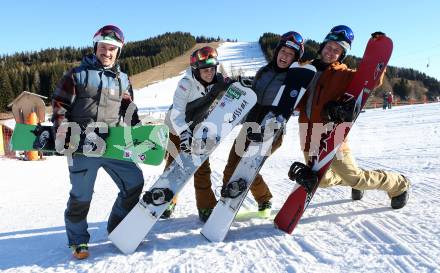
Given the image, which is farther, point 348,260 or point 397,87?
point 397,87

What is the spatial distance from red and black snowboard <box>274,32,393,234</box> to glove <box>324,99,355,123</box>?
0.12 meters

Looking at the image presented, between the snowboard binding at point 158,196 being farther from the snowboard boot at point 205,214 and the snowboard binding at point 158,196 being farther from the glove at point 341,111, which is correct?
the glove at point 341,111

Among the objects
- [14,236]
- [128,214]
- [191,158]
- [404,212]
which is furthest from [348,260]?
[14,236]

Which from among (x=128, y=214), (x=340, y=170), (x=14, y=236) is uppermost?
(x=340, y=170)

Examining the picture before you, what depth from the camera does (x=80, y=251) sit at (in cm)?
323

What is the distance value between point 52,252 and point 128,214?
0.76m

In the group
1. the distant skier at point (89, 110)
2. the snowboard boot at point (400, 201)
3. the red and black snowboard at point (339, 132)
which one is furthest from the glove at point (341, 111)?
the distant skier at point (89, 110)

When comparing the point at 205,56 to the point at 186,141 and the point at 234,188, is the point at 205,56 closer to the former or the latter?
the point at 186,141

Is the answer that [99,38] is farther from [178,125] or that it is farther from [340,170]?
[340,170]

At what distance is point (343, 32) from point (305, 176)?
1560mm

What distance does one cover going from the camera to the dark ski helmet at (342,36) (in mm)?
3868

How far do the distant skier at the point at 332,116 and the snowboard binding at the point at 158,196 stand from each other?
Result: 151 cm

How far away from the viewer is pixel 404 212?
3.88 meters

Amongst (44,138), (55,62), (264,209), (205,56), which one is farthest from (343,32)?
(55,62)
